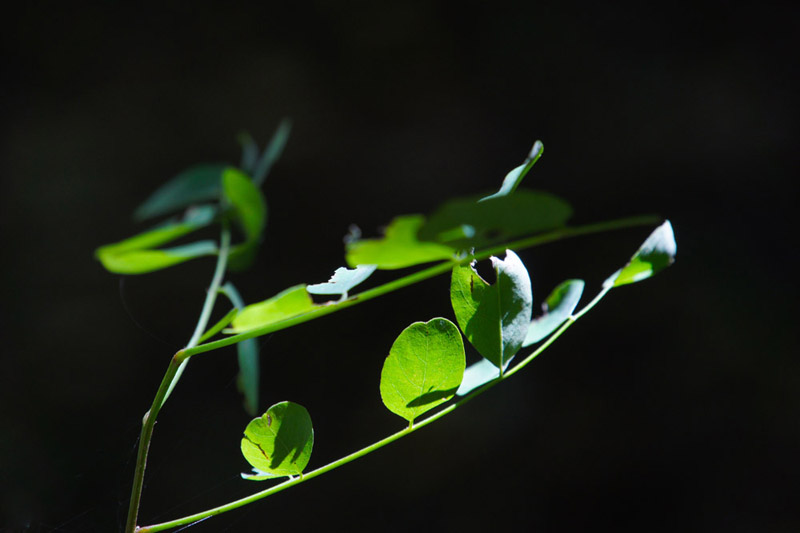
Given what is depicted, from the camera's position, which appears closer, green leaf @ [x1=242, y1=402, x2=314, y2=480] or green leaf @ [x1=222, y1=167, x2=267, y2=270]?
green leaf @ [x1=242, y1=402, x2=314, y2=480]

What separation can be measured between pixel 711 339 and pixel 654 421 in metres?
0.16

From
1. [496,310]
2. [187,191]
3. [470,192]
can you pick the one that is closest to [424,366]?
[496,310]

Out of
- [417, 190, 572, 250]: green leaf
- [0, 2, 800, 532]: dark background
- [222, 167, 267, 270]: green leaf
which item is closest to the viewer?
[417, 190, 572, 250]: green leaf

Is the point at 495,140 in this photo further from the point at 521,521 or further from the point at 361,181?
the point at 521,521

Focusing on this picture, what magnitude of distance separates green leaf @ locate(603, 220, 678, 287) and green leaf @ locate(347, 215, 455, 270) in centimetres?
7

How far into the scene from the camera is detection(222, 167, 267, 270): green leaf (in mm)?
365

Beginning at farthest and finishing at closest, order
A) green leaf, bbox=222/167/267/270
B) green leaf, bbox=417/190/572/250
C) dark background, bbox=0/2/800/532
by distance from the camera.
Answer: dark background, bbox=0/2/800/532 < green leaf, bbox=222/167/267/270 < green leaf, bbox=417/190/572/250

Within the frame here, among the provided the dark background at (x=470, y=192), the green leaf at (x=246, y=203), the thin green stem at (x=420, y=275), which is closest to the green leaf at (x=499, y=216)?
the thin green stem at (x=420, y=275)

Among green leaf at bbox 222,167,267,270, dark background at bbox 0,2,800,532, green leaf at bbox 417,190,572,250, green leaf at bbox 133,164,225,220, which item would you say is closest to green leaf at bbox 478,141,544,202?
green leaf at bbox 417,190,572,250

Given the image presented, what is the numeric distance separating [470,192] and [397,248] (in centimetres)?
90

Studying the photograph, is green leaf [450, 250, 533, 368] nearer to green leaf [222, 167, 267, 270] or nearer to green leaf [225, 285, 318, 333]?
green leaf [225, 285, 318, 333]

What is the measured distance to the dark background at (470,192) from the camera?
0.98 meters

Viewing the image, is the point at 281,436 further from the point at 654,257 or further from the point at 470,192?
the point at 470,192

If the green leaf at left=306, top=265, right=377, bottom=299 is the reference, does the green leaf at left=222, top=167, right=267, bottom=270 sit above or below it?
above
